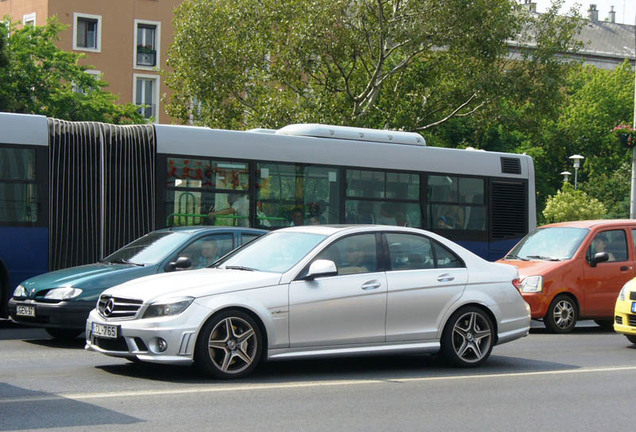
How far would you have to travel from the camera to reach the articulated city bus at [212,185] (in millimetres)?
15539

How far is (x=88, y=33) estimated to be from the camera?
55.7 meters

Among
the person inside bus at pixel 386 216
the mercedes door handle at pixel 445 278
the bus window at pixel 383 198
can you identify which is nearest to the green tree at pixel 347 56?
the bus window at pixel 383 198

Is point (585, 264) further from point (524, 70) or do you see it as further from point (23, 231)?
point (524, 70)

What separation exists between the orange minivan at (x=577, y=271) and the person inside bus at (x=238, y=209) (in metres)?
4.49

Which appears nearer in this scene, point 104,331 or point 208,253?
point 104,331

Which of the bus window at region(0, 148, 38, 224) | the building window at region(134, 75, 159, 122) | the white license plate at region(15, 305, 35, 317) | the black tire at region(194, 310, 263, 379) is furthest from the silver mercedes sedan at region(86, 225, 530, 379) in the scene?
the building window at region(134, 75, 159, 122)


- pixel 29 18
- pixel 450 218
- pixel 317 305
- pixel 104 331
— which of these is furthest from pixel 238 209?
pixel 29 18

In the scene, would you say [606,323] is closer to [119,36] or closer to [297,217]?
[297,217]

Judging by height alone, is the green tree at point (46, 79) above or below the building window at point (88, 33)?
below

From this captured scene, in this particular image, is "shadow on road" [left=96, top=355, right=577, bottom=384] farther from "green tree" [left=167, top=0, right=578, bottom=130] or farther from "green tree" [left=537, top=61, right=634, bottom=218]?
"green tree" [left=537, top=61, right=634, bottom=218]

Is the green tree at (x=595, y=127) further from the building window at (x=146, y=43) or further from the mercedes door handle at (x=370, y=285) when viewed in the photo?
the mercedes door handle at (x=370, y=285)

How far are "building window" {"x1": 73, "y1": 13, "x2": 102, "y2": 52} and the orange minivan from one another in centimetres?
4269

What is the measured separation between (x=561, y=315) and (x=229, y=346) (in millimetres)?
8286

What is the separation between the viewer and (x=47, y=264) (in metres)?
15.5
